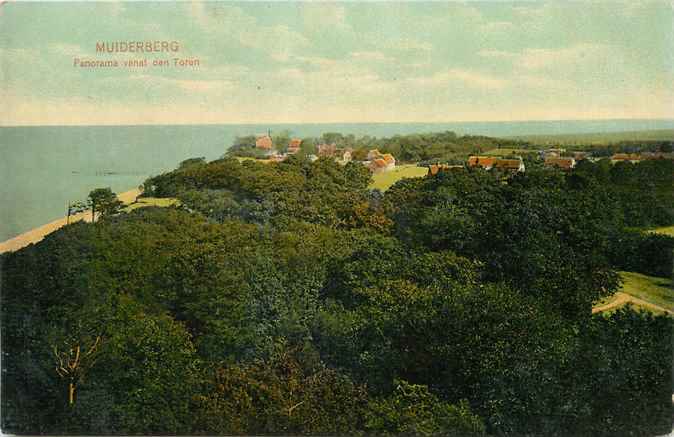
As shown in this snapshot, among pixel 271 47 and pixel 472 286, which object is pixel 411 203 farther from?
pixel 271 47

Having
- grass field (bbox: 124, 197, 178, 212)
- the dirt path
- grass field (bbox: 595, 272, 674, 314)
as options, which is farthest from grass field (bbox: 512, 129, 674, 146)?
grass field (bbox: 124, 197, 178, 212)

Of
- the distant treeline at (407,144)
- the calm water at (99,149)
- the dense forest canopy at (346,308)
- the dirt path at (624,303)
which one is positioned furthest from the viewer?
the distant treeline at (407,144)

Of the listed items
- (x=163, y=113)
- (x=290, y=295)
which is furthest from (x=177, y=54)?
(x=290, y=295)

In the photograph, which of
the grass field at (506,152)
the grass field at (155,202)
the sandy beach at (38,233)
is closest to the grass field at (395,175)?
the grass field at (506,152)

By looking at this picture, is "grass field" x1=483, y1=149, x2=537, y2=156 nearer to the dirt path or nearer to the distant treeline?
the distant treeline

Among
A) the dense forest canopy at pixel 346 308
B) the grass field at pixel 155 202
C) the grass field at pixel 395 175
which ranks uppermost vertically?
the grass field at pixel 395 175

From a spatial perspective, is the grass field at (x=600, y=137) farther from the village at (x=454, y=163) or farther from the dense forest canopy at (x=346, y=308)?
the dense forest canopy at (x=346, y=308)

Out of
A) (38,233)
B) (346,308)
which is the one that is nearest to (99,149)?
(38,233)

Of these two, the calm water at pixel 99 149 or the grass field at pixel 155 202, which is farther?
the grass field at pixel 155 202
